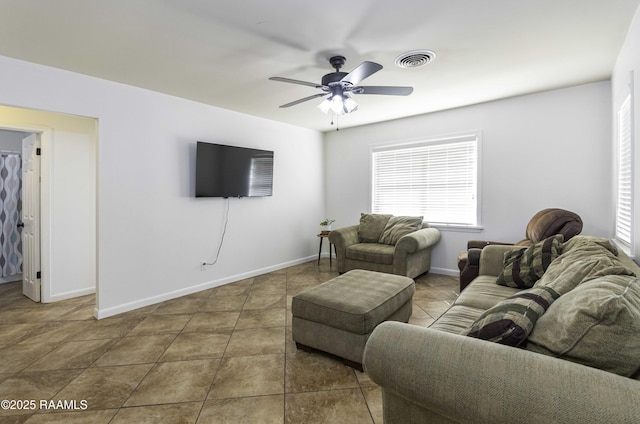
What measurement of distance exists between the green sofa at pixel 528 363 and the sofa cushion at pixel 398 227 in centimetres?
301

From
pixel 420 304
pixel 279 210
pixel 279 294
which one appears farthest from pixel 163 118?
pixel 420 304

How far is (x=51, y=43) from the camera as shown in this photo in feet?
7.66

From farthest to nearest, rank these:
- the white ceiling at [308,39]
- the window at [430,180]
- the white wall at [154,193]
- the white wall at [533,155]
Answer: the window at [430,180], the white wall at [533,155], the white wall at [154,193], the white ceiling at [308,39]

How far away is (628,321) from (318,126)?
482 cm

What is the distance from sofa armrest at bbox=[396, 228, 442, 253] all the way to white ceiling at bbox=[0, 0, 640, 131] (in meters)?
1.78

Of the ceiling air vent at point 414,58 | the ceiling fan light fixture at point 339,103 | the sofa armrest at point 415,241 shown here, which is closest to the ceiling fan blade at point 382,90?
the ceiling fan light fixture at point 339,103

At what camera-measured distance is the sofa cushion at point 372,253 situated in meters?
4.00

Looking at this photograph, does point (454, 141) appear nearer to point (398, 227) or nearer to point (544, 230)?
point (398, 227)

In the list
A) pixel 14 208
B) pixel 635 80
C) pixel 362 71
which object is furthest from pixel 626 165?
pixel 14 208

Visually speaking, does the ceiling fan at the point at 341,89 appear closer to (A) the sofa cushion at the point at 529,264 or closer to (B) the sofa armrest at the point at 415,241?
(A) the sofa cushion at the point at 529,264

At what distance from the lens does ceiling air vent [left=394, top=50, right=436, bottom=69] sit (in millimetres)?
2542

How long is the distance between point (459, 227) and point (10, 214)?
21.1ft

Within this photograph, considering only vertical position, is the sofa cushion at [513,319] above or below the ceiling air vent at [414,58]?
below

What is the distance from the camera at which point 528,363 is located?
3.00 feet
